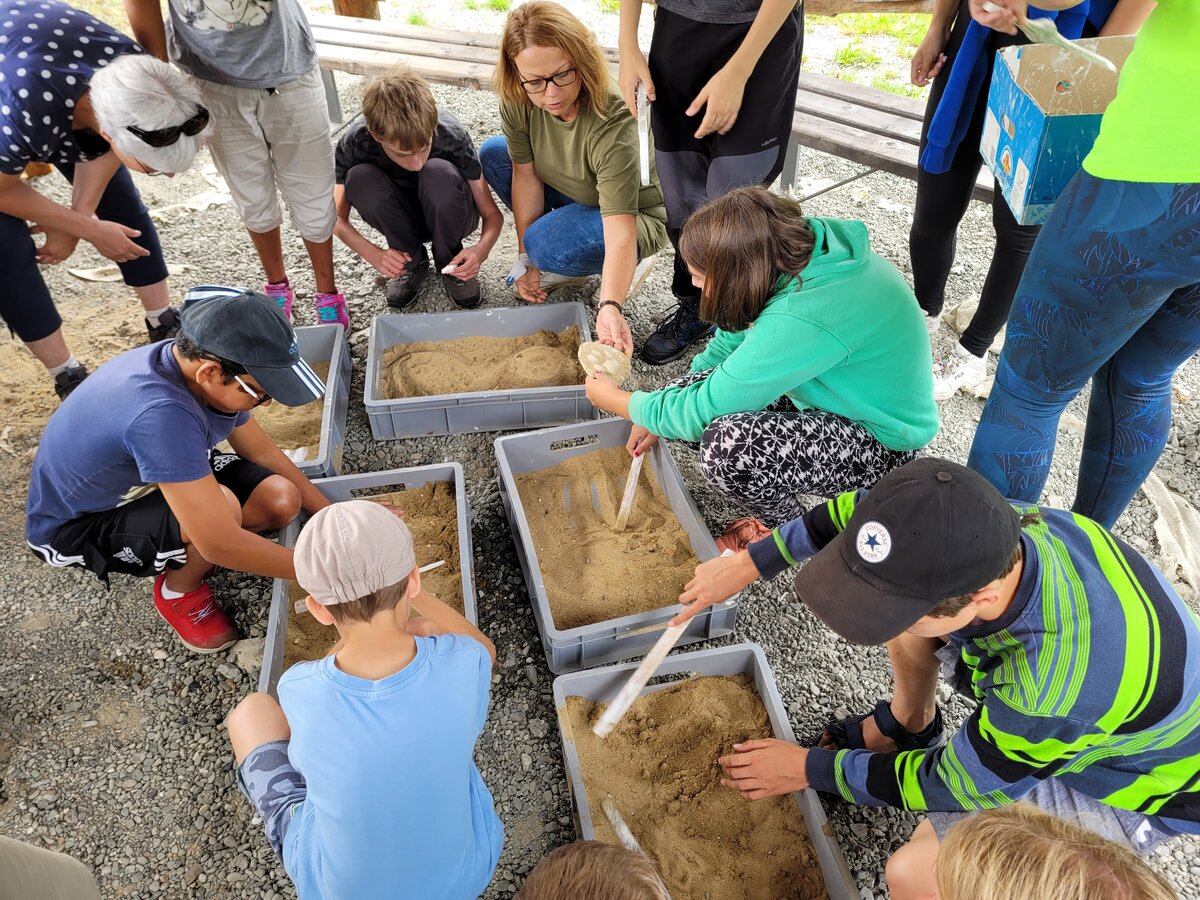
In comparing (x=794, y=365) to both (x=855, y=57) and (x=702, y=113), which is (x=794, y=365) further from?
(x=855, y=57)

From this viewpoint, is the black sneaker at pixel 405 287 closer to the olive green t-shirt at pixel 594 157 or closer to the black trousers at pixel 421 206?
the black trousers at pixel 421 206

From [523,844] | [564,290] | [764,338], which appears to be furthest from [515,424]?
[523,844]

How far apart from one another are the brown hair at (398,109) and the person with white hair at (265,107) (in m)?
0.16

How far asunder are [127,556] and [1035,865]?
76.6 inches

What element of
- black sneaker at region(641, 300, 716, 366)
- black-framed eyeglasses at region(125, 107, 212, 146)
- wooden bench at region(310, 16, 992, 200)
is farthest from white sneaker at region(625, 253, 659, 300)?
black-framed eyeglasses at region(125, 107, 212, 146)

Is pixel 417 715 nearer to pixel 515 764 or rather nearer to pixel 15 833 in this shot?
pixel 515 764

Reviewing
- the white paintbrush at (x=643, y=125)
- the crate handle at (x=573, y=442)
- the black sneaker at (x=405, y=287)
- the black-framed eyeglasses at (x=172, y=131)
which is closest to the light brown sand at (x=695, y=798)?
the crate handle at (x=573, y=442)

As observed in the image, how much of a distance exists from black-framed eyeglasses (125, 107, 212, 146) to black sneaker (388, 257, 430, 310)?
0.99m

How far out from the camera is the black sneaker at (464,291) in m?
3.16

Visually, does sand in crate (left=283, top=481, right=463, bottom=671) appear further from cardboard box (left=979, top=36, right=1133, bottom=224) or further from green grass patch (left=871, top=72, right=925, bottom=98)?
→ green grass patch (left=871, top=72, right=925, bottom=98)

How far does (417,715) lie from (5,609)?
5.30 ft

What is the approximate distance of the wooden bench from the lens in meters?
3.08

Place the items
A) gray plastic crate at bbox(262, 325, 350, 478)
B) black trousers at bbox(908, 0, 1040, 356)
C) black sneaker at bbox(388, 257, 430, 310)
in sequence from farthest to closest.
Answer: black sneaker at bbox(388, 257, 430, 310) → gray plastic crate at bbox(262, 325, 350, 478) → black trousers at bbox(908, 0, 1040, 356)

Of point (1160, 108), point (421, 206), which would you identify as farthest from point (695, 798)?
point (421, 206)
